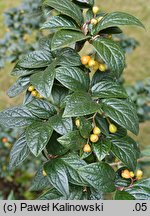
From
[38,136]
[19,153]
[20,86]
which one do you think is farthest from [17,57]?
[38,136]

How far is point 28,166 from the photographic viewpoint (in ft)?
7.98

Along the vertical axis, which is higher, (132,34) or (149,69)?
(132,34)

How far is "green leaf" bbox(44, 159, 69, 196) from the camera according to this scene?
1144 mm

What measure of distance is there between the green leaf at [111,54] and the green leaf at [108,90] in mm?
49

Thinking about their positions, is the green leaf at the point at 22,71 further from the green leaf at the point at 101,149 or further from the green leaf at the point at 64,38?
the green leaf at the point at 101,149

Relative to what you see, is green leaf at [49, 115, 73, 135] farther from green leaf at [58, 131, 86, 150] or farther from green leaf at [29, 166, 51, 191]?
green leaf at [29, 166, 51, 191]

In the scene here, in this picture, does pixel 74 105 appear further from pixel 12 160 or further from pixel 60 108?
pixel 12 160

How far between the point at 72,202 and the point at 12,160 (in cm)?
22

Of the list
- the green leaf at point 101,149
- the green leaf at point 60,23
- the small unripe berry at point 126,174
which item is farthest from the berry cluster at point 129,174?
the green leaf at point 60,23

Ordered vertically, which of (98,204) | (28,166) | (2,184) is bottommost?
(2,184)

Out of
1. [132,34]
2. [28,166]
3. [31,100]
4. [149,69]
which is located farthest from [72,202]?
[132,34]

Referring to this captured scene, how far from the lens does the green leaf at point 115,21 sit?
115 centimetres

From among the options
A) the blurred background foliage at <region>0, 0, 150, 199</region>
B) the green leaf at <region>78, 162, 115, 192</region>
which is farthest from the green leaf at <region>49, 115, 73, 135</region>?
the blurred background foliage at <region>0, 0, 150, 199</region>

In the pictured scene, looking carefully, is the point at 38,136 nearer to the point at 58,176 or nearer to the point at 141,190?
the point at 58,176
